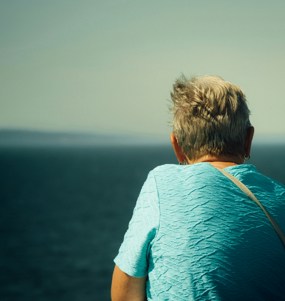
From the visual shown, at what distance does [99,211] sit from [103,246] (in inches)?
659

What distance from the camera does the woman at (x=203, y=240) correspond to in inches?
60.8

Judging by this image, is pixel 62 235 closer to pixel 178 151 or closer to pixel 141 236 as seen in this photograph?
pixel 178 151

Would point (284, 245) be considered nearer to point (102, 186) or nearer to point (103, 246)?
point (103, 246)

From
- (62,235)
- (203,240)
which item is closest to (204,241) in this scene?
(203,240)

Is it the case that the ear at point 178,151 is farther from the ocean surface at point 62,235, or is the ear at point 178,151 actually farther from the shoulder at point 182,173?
the ocean surface at point 62,235

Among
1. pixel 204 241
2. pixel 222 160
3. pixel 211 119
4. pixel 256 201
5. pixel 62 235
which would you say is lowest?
pixel 62 235

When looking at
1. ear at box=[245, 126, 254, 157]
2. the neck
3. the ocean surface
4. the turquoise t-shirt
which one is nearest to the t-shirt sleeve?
the turquoise t-shirt

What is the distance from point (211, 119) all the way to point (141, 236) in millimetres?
508

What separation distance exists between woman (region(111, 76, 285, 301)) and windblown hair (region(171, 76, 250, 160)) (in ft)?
0.31

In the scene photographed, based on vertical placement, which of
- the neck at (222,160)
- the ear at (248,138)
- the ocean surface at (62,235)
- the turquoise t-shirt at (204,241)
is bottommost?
the ocean surface at (62,235)

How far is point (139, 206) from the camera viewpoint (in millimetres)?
1657

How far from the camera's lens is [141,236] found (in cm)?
161

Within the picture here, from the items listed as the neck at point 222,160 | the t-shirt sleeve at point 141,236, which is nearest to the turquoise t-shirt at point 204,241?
the t-shirt sleeve at point 141,236

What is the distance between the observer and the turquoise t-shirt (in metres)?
1.54
